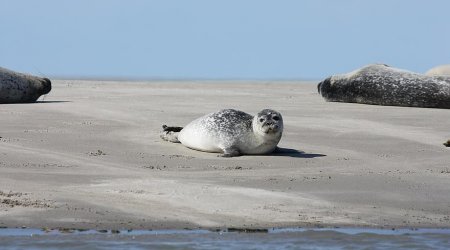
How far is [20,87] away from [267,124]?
6452 millimetres

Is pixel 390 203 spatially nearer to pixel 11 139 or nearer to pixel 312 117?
pixel 11 139

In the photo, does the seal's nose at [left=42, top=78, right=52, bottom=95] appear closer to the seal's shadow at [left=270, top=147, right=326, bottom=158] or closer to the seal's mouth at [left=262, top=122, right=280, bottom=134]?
the seal's shadow at [left=270, top=147, right=326, bottom=158]

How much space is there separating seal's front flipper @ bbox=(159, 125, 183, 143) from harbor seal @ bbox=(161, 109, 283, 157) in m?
0.04

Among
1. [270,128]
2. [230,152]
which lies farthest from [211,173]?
[270,128]

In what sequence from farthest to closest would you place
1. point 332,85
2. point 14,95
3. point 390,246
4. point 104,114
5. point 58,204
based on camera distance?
Answer: point 332,85
point 14,95
point 104,114
point 58,204
point 390,246

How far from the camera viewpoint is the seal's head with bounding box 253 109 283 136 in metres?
9.59

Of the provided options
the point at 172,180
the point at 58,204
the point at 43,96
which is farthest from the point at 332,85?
the point at 58,204

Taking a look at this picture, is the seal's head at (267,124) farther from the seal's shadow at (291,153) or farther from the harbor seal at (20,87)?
the harbor seal at (20,87)

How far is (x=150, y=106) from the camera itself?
554 inches

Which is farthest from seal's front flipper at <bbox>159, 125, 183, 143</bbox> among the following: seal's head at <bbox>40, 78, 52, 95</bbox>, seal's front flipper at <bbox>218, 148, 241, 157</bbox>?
seal's head at <bbox>40, 78, 52, 95</bbox>

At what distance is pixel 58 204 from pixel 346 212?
1.83m

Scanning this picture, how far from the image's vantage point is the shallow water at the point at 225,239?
5789 millimetres

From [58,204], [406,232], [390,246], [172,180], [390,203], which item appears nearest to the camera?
[390,246]

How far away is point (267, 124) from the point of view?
9.62m
